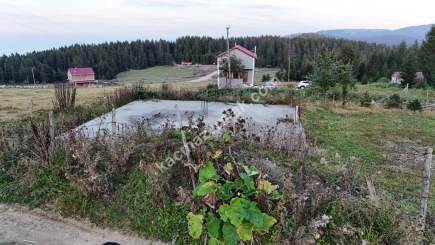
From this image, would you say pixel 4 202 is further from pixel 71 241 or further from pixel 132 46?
pixel 132 46

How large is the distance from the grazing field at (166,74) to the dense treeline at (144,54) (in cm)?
299

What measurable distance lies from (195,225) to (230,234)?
436mm

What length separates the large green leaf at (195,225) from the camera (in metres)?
3.37

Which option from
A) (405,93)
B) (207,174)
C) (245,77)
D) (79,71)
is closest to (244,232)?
(207,174)

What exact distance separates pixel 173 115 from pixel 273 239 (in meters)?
7.07

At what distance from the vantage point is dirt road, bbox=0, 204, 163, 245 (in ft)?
12.3

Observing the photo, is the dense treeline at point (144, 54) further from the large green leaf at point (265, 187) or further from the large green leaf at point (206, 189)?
the large green leaf at point (206, 189)

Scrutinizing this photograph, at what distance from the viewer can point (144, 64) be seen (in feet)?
205

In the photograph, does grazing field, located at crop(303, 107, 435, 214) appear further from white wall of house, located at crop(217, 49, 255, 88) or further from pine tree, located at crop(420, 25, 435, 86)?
pine tree, located at crop(420, 25, 435, 86)

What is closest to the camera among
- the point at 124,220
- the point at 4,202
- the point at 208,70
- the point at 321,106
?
the point at 124,220

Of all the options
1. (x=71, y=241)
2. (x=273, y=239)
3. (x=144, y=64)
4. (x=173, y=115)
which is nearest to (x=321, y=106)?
(x=173, y=115)

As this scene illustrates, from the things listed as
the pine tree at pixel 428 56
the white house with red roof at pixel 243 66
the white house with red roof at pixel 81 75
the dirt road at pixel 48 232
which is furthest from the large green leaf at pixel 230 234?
the white house with red roof at pixel 81 75

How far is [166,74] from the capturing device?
169 ft

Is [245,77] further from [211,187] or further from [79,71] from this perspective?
[79,71]
